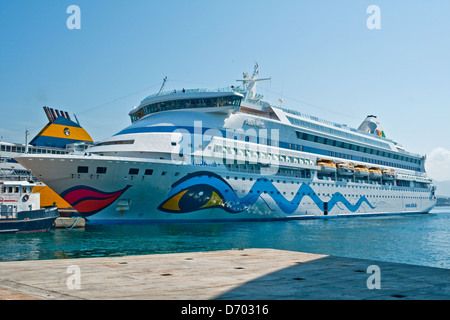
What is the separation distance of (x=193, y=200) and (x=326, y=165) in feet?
69.0

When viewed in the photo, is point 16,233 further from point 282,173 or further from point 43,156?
point 282,173

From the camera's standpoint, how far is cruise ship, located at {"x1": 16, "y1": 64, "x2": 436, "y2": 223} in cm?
3009

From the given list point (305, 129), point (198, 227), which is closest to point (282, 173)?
point (305, 129)

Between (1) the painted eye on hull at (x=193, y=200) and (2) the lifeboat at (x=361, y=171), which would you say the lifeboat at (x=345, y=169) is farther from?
(1) the painted eye on hull at (x=193, y=200)

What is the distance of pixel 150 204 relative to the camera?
31.7 m

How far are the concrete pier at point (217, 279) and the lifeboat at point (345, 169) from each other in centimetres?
4041

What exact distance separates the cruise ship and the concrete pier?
19.0m

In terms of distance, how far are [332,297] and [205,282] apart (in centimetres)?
254

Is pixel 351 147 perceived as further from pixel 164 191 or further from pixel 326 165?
pixel 164 191

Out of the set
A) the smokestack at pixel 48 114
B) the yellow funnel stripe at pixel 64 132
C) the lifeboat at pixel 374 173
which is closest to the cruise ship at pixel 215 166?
the lifeboat at pixel 374 173

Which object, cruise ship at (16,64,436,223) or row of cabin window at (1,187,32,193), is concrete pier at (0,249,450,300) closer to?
cruise ship at (16,64,436,223)

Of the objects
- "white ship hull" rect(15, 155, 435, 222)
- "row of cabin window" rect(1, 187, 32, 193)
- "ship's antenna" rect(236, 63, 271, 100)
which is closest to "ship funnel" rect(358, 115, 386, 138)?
"ship's antenna" rect(236, 63, 271, 100)

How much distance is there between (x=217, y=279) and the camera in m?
8.95

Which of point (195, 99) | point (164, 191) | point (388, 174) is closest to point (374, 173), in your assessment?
point (388, 174)
